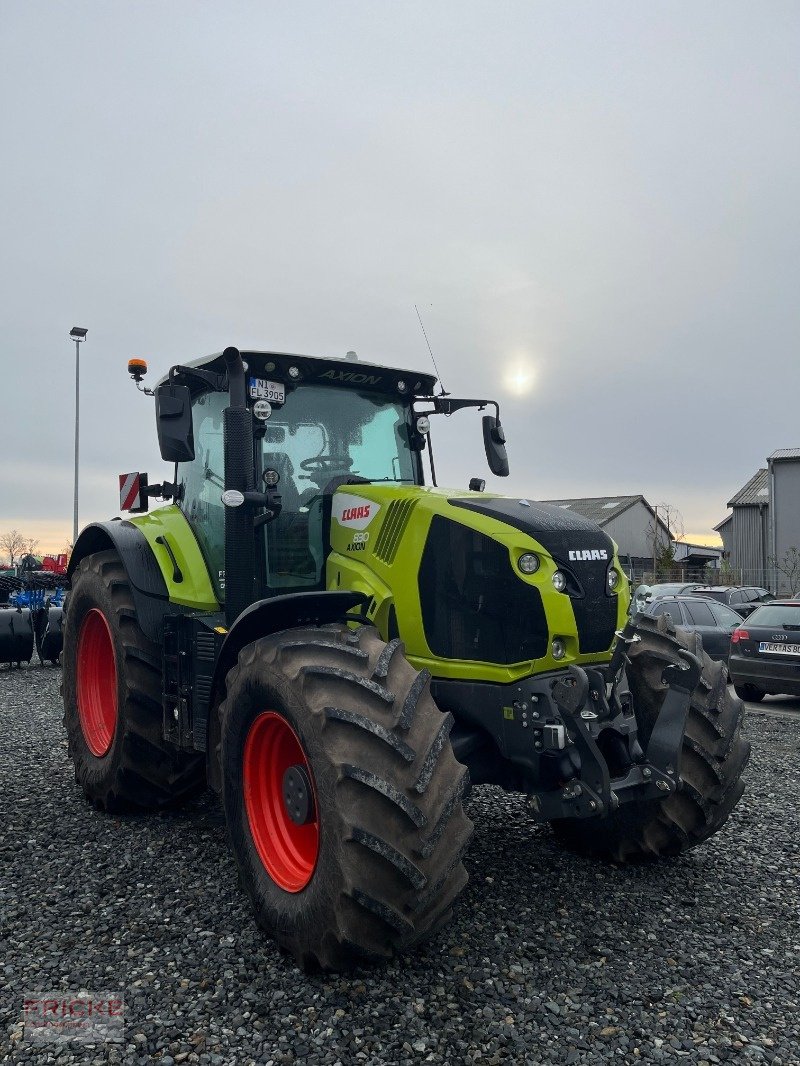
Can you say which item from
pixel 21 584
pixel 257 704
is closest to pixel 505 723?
pixel 257 704

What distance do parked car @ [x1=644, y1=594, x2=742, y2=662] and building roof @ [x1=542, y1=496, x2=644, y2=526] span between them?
29469 millimetres

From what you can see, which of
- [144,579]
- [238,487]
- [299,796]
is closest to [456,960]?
[299,796]

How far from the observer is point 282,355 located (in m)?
4.77

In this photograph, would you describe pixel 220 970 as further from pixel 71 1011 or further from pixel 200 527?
pixel 200 527

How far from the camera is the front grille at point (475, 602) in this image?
386 cm

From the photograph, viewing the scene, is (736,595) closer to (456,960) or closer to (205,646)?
(205,646)

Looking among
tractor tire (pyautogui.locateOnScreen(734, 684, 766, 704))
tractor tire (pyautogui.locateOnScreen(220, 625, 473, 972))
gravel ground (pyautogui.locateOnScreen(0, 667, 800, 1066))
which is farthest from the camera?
tractor tire (pyautogui.locateOnScreen(734, 684, 766, 704))

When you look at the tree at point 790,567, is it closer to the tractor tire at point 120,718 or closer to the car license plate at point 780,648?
the car license plate at point 780,648

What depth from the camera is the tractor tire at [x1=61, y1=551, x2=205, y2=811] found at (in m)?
5.20

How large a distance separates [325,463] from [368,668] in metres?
1.76

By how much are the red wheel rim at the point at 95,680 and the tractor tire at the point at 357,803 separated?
8.61 feet

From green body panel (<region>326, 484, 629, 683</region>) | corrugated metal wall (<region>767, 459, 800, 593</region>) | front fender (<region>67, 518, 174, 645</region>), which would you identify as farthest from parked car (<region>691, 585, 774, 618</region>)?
corrugated metal wall (<region>767, 459, 800, 593</region>)

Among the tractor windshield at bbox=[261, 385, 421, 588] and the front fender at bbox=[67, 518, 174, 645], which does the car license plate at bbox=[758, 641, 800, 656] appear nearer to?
the tractor windshield at bbox=[261, 385, 421, 588]

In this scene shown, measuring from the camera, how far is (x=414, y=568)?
410 cm
